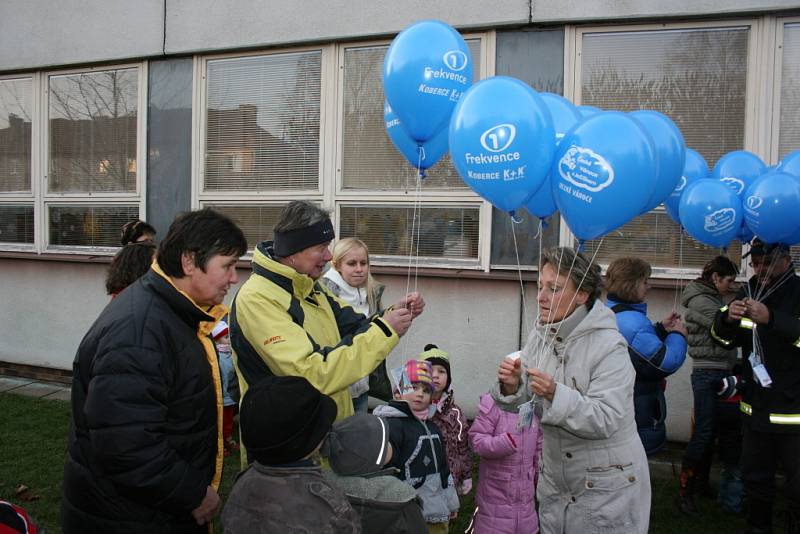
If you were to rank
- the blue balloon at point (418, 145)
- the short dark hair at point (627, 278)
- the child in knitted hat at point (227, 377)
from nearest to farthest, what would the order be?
the blue balloon at point (418, 145), the short dark hair at point (627, 278), the child in knitted hat at point (227, 377)

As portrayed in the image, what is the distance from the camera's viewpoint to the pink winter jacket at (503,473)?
3.17 metres

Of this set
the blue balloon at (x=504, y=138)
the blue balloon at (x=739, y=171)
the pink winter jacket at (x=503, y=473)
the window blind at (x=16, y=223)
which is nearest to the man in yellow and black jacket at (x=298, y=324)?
the blue balloon at (x=504, y=138)

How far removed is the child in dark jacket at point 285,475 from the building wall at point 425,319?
12.7 feet

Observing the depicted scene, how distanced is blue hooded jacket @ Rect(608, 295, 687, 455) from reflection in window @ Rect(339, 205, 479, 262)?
202cm

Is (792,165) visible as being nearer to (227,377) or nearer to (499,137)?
(499,137)

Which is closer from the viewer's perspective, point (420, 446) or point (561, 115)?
point (420, 446)

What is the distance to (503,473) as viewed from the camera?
3227mm

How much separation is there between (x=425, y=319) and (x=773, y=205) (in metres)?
3.08

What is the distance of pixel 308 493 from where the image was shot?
1.71 metres

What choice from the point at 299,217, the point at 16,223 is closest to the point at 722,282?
the point at 299,217

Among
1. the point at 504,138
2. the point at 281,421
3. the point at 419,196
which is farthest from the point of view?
the point at 419,196

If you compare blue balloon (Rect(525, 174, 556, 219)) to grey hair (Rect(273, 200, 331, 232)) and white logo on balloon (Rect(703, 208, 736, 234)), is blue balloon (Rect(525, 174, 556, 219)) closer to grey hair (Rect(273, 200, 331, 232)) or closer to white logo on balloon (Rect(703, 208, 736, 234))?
white logo on balloon (Rect(703, 208, 736, 234))

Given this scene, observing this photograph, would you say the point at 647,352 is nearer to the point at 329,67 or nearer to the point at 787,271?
the point at 787,271

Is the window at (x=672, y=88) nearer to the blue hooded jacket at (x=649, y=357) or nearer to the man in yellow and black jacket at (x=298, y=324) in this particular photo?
the blue hooded jacket at (x=649, y=357)
